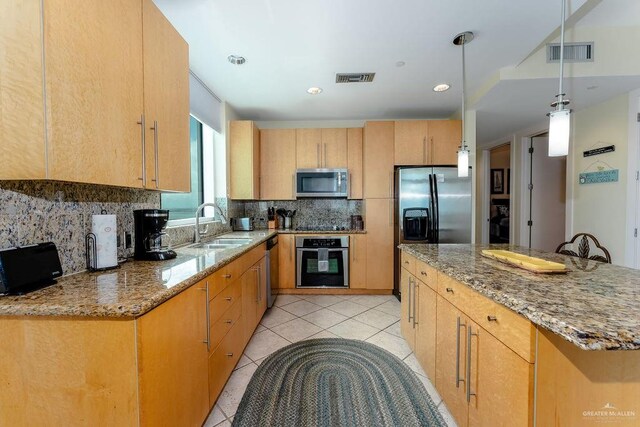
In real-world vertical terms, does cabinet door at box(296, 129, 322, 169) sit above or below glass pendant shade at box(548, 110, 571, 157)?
above

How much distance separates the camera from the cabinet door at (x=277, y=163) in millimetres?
3748

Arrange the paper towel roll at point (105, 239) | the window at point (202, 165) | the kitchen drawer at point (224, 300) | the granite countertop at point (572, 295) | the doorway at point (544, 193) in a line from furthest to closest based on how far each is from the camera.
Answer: the doorway at point (544, 193) < the window at point (202, 165) < the kitchen drawer at point (224, 300) < the paper towel roll at point (105, 239) < the granite countertop at point (572, 295)

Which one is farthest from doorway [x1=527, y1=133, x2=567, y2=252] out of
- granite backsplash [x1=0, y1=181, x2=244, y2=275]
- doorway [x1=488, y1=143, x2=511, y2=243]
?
granite backsplash [x1=0, y1=181, x2=244, y2=275]

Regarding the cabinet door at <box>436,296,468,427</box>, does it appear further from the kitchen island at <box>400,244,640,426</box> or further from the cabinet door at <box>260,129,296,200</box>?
the cabinet door at <box>260,129,296,200</box>

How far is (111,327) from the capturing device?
2.85ft

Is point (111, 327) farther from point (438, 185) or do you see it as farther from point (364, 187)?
point (438, 185)

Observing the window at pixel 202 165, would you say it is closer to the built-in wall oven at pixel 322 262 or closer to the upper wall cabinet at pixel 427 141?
the built-in wall oven at pixel 322 262

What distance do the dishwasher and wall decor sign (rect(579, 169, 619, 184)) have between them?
4.17m

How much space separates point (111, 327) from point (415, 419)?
5.21 ft

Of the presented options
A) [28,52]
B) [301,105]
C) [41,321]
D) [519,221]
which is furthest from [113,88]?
[519,221]

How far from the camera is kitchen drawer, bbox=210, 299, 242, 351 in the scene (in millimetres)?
1491

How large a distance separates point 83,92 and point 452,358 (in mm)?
2076

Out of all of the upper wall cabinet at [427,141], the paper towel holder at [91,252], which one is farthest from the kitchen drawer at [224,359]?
the upper wall cabinet at [427,141]

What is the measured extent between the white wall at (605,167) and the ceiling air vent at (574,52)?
3.65 feet
